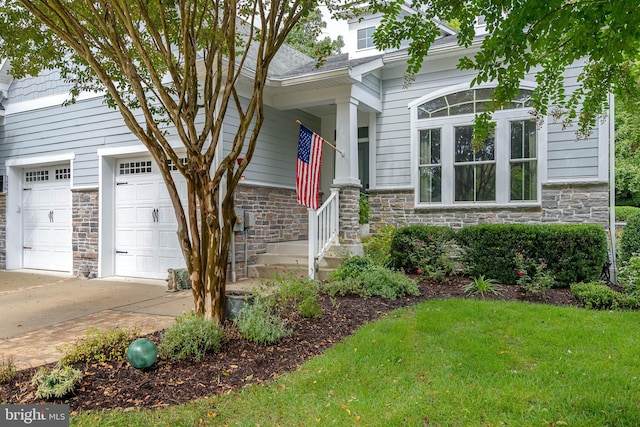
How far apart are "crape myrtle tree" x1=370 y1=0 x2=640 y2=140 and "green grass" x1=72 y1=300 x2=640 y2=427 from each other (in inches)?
66.9

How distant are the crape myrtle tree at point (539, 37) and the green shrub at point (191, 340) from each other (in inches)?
101

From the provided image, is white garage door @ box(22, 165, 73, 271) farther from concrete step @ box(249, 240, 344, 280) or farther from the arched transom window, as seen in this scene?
the arched transom window

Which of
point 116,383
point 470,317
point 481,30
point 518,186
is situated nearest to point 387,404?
point 116,383

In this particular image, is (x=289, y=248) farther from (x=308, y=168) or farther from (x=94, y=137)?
(x=94, y=137)

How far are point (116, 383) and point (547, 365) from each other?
3128mm

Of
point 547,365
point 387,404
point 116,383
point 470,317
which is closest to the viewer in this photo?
point 387,404

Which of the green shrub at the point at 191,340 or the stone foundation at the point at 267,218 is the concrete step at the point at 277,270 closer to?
the stone foundation at the point at 267,218

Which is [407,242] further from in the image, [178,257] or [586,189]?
[178,257]

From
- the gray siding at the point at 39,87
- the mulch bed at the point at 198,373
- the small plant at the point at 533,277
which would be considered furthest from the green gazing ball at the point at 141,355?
the gray siding at the point at 39,87

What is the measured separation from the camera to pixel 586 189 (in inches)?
277

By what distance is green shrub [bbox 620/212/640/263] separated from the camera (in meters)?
7.38

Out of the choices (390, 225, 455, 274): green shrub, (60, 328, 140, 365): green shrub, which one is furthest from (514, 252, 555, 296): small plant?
(60, 328, 140, 365): green shrub

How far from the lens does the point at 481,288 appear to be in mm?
5582

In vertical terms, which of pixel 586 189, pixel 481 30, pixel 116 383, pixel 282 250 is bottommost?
pixel 116 383
